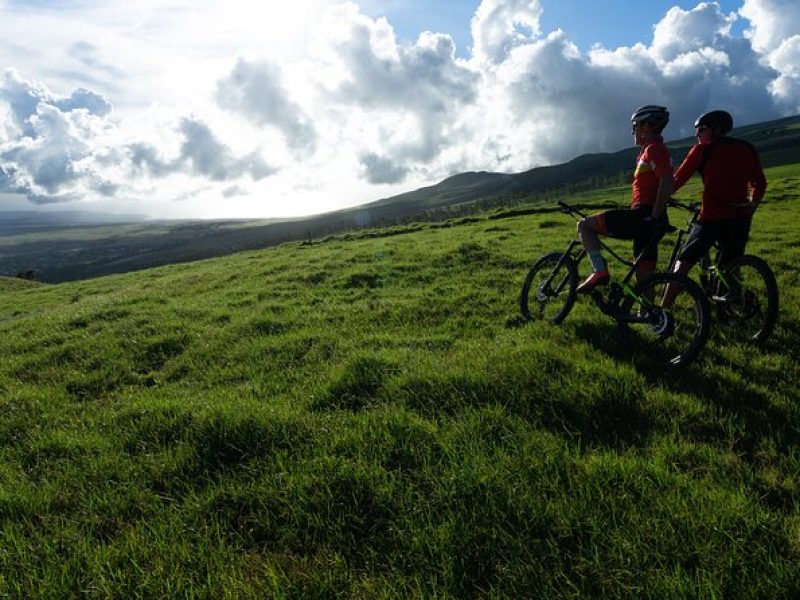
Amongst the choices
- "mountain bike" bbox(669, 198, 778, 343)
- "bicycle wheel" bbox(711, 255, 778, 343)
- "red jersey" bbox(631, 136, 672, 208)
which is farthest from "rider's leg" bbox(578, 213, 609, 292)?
"bicycle wheel" bbox(711, 255, 778, 343)

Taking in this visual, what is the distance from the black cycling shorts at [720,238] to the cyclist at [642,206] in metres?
0.79

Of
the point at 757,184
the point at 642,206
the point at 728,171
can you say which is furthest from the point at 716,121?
the point at 642,206

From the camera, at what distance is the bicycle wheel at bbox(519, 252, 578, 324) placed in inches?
342

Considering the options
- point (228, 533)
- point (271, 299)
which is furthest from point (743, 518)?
point (271, 299)

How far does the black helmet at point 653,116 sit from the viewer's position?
7570mm

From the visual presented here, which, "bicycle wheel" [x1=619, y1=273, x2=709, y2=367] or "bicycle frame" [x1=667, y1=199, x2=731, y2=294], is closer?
"bicycle wheel" [x1=619, y1=273, x2=709, y2=367]

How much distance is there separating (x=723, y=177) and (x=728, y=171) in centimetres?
11

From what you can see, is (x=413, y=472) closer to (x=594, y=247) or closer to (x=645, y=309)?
(x=645, y=309)

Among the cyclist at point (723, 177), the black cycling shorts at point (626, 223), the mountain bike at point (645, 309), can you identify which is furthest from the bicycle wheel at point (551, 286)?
the cyclist at point (723, 177)

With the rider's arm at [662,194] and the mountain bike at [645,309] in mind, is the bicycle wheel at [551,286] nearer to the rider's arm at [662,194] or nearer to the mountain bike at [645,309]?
the mountain bike at [645,309]

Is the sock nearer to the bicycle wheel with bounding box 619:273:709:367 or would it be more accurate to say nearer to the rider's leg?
the rider's leg

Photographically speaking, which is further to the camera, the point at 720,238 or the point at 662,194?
the point at 720,238

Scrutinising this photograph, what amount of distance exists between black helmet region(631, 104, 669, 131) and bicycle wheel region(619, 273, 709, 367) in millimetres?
2758

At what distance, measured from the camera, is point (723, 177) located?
24.9 feet
